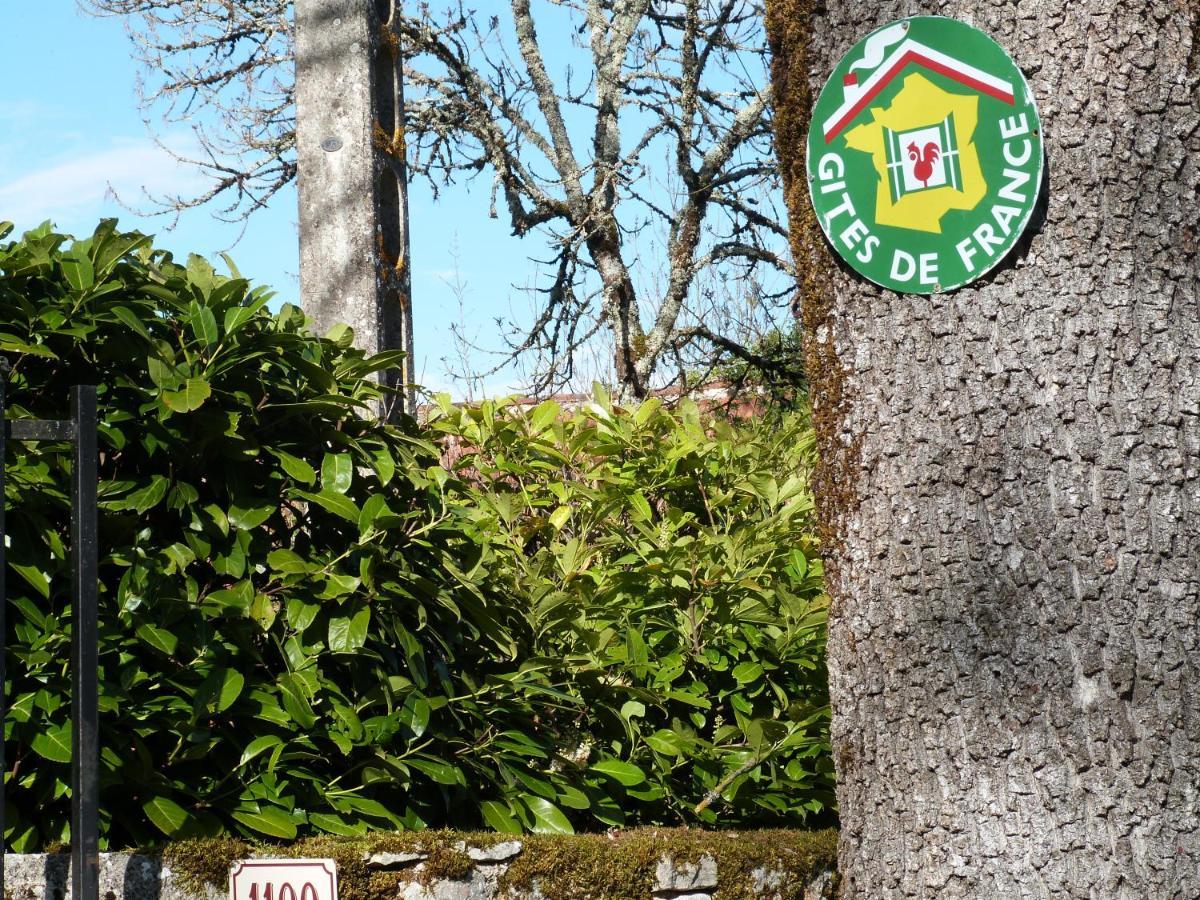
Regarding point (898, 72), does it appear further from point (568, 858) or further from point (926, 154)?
point (568, 858)

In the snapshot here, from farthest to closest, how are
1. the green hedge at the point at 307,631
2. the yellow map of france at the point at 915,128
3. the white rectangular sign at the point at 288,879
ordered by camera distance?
the green hedge at the point at 307,631 < the white rectangular sign at the point at 288,879 < the yellow map of france at the point at 915,128

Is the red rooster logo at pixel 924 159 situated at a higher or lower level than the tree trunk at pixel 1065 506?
higher

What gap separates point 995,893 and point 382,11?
4333mm

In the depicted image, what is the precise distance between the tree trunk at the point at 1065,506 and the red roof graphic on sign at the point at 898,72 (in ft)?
0.23

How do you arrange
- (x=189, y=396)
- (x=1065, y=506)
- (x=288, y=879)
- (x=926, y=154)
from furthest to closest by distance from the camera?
(x=189, y=396)
(x=288, y=879)
(x=926, y=154)
(x=1065, y=506)

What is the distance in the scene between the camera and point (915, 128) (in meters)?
2.30

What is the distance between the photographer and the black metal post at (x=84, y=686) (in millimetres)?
2225

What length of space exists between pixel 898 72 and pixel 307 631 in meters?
1.85

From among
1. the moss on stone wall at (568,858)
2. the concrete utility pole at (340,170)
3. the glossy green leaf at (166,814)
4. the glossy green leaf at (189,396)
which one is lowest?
the moss on stone wall at (568,858)

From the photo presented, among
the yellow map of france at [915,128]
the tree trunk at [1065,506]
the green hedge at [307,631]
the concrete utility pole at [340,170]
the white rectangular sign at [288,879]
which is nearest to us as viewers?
the tree trunk at [1065,506]

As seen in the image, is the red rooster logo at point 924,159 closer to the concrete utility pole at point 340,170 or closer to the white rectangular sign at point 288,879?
the white rectangular sign at point 288,879

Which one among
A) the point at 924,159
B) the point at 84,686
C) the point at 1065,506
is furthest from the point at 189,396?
the point at 1065,506

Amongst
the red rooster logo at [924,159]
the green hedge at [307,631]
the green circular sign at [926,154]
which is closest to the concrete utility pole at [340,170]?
the green hedge at [307,631]

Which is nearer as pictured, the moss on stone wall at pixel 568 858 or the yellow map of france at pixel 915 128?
the yellow map of france at pixel 915 128
